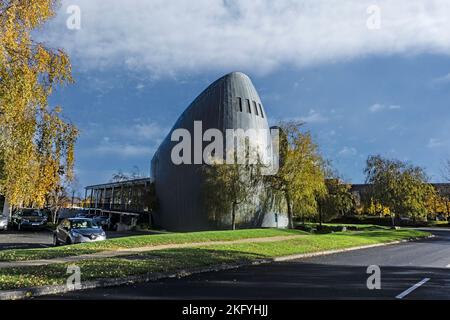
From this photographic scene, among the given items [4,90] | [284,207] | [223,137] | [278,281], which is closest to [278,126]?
[284,207]

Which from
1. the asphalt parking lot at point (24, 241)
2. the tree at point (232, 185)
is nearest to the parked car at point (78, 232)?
the asphalt parking lot at point (24, 241)

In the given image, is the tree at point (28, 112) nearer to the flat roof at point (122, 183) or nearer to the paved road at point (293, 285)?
the paved road at point (293, 285)

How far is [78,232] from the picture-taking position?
20.1 meters

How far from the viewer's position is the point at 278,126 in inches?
1485

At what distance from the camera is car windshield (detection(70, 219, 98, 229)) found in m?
21.1

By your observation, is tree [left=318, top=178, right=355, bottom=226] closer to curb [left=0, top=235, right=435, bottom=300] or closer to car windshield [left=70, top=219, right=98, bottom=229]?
car windshield [left=70, top=219, right=98, bottom=229]

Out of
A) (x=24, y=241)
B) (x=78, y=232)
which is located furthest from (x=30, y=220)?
(x=78, y=232)

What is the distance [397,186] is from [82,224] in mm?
33808

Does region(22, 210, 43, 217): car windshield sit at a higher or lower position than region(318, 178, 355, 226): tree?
lower

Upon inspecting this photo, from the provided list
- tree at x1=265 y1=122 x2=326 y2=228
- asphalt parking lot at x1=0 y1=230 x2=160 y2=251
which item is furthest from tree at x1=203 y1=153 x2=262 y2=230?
asphalt parking lot at x1=0 y1=230 x2=160 y2=251

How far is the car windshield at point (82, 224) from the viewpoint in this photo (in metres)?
21.1

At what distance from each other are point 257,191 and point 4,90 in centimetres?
3082

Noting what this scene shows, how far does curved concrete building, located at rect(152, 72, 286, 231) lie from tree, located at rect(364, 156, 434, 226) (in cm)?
1168

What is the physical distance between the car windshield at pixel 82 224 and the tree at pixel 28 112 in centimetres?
1125
